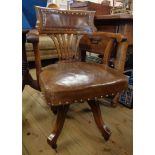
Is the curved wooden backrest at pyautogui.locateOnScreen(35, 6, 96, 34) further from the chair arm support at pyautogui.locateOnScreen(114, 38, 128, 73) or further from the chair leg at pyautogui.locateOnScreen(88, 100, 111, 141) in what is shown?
the chair leg at pyautogui.locateOnScreen(88, 100, 111, 141)

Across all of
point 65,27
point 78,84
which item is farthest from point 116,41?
point 78,84

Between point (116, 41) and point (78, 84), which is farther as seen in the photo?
point (116, 41)

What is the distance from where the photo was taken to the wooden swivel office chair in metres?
0.83

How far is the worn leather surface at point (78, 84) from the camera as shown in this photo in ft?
2.65

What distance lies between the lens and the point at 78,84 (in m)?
0.85

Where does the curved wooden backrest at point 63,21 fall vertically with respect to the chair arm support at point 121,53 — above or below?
above

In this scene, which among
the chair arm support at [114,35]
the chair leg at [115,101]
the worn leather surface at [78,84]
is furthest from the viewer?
the chair leg at [115,101]

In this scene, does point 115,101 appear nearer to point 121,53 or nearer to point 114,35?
point 121,53

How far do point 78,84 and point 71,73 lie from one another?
0.14 meters

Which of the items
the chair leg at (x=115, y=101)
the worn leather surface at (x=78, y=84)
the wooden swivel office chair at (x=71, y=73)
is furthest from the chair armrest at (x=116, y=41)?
the chair leg at (x=115, y=101)

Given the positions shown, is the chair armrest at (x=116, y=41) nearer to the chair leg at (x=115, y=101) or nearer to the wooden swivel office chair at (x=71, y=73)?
the wooden swivel office chair at (x=71, y=73)
